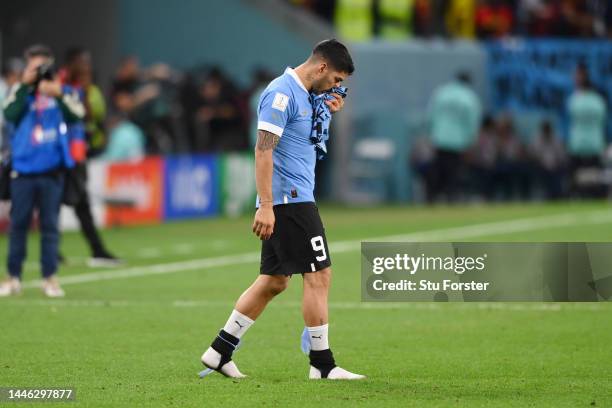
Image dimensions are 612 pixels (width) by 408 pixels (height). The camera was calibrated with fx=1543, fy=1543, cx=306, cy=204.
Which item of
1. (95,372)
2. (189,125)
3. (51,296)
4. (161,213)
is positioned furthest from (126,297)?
(189,125)

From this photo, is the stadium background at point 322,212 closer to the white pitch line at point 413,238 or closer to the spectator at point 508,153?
the white pitch line at point 413,238

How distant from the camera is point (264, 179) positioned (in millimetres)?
9258

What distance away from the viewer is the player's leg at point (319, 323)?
9.41 metres

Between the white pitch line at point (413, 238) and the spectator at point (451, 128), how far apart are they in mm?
3175

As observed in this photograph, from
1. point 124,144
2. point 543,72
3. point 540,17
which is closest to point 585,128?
point 543,72

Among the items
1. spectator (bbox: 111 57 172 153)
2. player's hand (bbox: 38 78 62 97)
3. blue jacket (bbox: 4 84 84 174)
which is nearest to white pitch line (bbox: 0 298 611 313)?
blue jacket (bbox: 4 84 84 174)

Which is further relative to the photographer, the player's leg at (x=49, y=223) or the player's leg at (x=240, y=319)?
the player's leg at (x=49, y=223)

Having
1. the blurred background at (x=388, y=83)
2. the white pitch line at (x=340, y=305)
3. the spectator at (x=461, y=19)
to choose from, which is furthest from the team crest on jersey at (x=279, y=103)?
the spectator at (x=461, y=19)

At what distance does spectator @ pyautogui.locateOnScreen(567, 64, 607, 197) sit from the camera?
2945cm

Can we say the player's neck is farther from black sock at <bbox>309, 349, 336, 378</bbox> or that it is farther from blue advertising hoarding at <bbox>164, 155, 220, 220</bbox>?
blue advertising hoarding at <bbox>164, 155, 220, 220</bbox>

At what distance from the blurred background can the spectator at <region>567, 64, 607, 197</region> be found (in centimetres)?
4

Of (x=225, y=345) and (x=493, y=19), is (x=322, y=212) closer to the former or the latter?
(x=493, y=19)

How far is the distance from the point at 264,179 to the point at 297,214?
13.2 inches

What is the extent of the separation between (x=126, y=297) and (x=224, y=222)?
10165 millimetres
